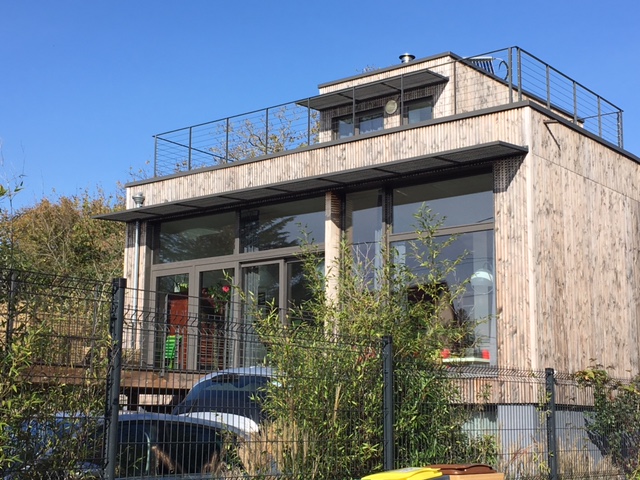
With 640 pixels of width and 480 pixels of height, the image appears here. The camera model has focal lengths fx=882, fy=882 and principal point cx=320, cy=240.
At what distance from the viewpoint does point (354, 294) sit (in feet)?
32.9

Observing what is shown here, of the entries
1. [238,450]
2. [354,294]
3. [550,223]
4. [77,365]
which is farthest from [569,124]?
[77,365]

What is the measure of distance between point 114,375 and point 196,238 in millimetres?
11609

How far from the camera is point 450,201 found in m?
14.4

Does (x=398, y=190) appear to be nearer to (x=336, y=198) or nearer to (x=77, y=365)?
(x=336, y=198)

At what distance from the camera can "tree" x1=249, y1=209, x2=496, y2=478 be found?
8383 mm

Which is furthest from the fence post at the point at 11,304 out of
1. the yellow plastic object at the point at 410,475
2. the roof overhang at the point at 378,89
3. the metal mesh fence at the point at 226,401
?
the roof overhang at the point at 378,89

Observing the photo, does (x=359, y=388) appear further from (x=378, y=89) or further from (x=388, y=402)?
(x=378, y=89)

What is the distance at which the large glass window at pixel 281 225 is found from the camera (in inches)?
637

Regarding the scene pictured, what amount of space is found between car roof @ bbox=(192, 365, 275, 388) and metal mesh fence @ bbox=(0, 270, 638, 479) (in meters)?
0.02

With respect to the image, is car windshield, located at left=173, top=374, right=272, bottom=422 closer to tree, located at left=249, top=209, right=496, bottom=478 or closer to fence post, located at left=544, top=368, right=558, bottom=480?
tree, located at left=249, top=209, right=496, bottom=478

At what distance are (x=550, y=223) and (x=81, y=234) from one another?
71.2 feet

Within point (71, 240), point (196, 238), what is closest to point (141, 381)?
point (196, 238)

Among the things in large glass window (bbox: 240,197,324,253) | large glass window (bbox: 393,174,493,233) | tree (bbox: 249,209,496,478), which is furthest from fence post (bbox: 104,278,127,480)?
large glass window (bbox: 240,197,324,253)

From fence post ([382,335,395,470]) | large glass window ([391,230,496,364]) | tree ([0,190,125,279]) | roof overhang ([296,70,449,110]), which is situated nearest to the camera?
fence post ([382,335,395,470])
